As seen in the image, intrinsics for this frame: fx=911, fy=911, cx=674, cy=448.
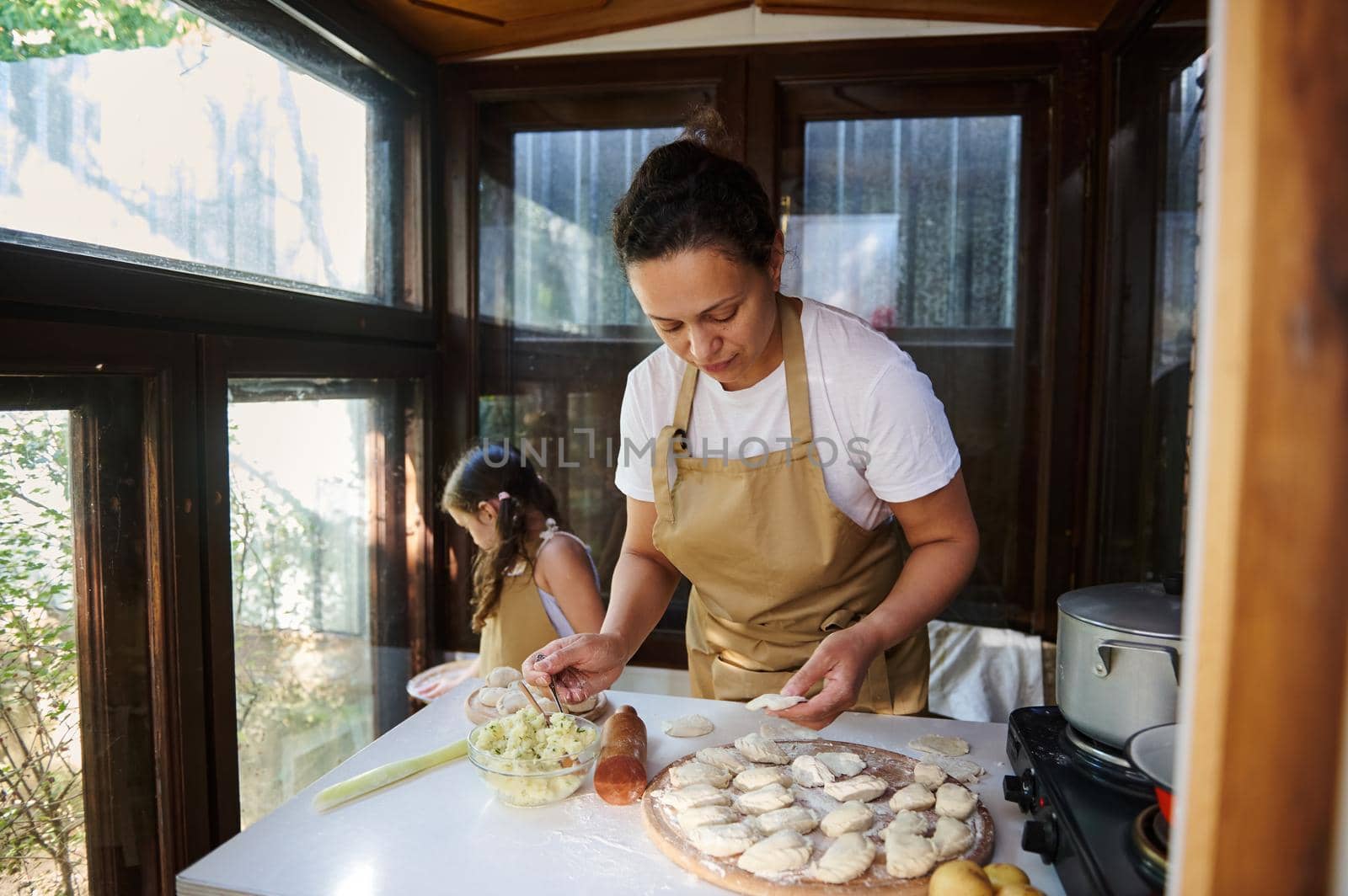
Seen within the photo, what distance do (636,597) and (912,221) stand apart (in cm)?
148

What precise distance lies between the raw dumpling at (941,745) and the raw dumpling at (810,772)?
0.23 m

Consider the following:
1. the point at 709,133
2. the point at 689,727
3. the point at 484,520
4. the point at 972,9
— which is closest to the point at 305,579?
the point at 484,520

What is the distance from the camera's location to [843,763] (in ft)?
4.27

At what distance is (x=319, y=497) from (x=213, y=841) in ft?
2.80

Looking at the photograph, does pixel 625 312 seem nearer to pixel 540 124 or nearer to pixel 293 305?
pixel 540 124

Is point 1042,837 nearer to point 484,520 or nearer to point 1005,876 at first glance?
point 1005,876

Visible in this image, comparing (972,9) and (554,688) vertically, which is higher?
(972,9)

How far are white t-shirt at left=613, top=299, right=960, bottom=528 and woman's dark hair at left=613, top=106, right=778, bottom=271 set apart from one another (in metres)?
0.23

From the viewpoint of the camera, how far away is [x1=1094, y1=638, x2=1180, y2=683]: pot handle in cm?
105

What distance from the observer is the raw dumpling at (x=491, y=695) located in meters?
1.57

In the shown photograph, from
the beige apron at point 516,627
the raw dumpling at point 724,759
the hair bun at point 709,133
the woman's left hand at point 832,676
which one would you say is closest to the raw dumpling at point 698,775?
the raw dumpling at point 724,759

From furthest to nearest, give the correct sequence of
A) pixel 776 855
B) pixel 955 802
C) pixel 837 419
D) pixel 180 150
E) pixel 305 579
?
pixel 305 579 < pixel 180 150 < pixel 837 419 < pixel 955 802 < pixel 776 855

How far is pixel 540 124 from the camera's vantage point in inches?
110

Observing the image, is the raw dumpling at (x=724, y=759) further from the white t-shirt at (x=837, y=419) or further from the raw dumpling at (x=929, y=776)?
the white t-shirt at (x=837, y=419)
